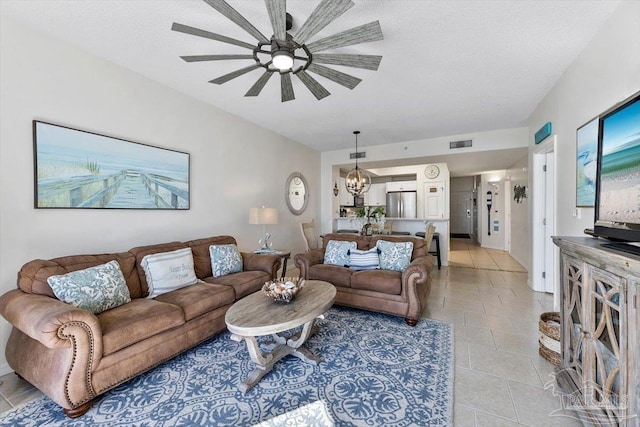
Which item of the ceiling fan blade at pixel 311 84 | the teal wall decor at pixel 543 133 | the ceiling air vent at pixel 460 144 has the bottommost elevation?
the teal wall decor at pixel 543 133

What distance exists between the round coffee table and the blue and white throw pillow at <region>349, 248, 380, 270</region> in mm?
1096

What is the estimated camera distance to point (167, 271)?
2.71 meters

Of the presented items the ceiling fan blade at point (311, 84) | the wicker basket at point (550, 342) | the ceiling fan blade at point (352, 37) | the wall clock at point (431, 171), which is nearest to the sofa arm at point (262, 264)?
the ceiling fan blade at point (311, 84)

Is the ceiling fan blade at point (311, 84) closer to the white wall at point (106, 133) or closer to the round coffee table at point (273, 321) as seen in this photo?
the white wall at point (106, 133)

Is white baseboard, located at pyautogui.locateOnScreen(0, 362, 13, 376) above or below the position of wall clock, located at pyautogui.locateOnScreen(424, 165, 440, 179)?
below

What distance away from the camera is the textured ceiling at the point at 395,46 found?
6.71 feet

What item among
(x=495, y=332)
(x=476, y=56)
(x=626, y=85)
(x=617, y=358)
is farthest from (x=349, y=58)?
(x=495, y=332)

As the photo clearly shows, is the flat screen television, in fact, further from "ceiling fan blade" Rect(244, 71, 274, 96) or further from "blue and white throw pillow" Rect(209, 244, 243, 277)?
"blue and white throw pillow" Rect(209, 244, 243, 277)

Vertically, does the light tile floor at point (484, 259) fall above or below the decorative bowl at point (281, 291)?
below

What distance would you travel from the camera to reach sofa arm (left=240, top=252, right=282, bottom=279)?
3490mm

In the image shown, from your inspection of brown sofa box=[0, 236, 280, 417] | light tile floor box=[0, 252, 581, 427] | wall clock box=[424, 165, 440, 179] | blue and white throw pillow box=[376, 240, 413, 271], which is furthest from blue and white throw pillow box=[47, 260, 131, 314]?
wall clock box=[424, 165, 440, 179]

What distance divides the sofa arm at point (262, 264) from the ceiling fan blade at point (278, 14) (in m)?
2.52

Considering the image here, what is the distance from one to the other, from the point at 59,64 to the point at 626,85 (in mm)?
4589

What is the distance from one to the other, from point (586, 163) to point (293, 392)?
326 cm
